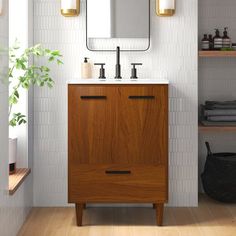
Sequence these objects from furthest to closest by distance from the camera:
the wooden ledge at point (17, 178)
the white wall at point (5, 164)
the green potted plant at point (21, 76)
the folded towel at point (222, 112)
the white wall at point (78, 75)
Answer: the folded towel at point (222, 112), the white wall at point (78, 75), the green potted plant at point (21, 76), the wooden ledge at point (17, 178), the white wall at point (5, 164)

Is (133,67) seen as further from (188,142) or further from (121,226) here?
(121,226)

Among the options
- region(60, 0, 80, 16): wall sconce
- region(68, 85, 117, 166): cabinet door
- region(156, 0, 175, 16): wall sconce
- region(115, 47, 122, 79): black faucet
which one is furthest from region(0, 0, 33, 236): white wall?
region(156, 0, 175, 16): wall sconce

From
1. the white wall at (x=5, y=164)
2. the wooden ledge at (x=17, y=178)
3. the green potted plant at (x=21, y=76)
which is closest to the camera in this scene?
the white wall at (x=5, y=164)

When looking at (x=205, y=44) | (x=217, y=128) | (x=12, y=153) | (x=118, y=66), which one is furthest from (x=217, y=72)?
(x=12, y=153)

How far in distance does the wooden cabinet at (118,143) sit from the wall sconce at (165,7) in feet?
2.41

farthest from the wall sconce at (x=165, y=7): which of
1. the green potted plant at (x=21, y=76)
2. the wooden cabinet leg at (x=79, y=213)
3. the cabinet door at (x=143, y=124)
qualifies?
the wooden cabinet leg at (x=79, y=213)

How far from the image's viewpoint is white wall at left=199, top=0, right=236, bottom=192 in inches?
199

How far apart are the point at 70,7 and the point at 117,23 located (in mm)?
368

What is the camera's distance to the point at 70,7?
4523mm

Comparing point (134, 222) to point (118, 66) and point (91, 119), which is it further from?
point (118, 66)

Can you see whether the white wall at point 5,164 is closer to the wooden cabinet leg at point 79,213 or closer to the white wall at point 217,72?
the wooden cabinet leg at point 79,213

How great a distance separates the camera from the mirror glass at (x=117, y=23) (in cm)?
461

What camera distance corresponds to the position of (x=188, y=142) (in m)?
4.69

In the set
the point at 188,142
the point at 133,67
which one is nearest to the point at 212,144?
the point at 188,142
